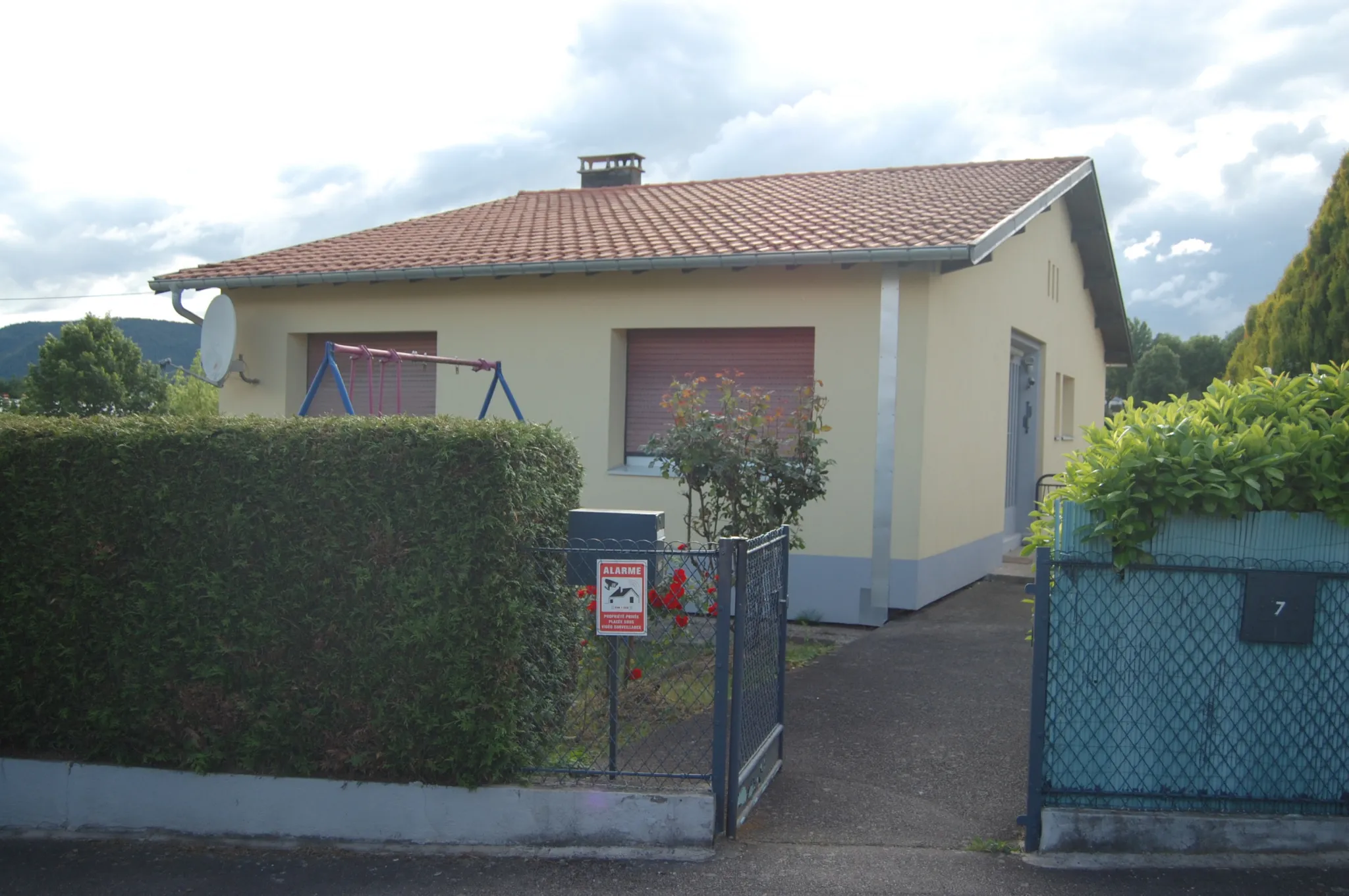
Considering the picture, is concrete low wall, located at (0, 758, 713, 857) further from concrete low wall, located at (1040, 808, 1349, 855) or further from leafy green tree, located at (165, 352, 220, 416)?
leafy green tree, located at (165, 352, 220, 416)

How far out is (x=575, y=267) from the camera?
1061 cm

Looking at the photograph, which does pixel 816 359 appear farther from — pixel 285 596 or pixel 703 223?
pixel 285 596

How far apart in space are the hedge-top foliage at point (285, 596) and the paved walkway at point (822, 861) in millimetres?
449

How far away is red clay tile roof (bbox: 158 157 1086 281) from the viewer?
1031cm

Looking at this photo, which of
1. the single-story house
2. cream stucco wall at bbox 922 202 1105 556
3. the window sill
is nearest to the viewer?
the single-story house

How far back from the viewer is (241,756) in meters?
5.12

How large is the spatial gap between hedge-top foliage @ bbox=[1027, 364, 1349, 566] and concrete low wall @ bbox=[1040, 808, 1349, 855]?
1.10 meters

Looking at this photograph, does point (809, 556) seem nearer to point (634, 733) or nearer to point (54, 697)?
point (634, 733)

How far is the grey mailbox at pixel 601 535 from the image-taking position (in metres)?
5.34

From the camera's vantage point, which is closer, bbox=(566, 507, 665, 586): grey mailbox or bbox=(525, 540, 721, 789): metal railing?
bbox=(525, 540, 721, 789): metal railing

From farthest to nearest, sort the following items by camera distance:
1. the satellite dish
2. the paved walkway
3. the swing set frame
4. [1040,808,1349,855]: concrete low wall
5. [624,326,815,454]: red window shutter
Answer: the satellite dish < [624,326,815,454]: red window shutter < the swing set frame < [1040,808,1349,855]: concrete low wall < the paved walkway

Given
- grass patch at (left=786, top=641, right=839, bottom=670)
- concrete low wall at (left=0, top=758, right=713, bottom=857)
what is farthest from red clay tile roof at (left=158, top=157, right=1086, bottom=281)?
concrete low wall at (left=0, top=758, right=713, bottom=857)

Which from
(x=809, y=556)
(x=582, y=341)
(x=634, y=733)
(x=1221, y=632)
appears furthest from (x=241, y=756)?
(x=582, y=341)

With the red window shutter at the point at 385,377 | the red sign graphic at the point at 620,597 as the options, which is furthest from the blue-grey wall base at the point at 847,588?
the red sign graphic at the point at 620,597
